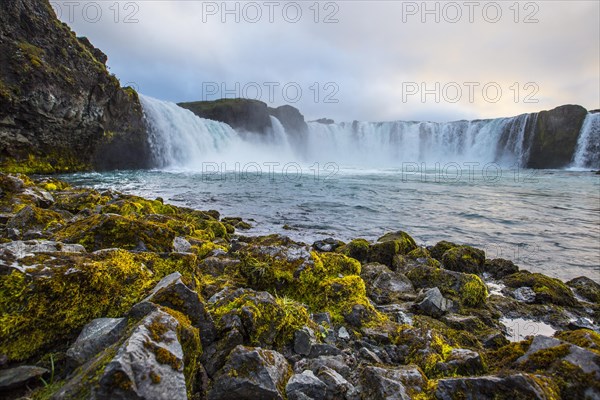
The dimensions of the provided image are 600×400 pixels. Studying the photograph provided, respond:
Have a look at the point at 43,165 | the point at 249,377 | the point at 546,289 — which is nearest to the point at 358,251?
the point at 546,289

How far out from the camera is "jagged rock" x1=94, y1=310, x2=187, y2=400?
161cm

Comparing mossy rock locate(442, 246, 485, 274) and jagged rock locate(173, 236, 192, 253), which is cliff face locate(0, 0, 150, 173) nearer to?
jagged rock locate(173, 236, 192, 253)

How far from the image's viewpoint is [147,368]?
175 cm

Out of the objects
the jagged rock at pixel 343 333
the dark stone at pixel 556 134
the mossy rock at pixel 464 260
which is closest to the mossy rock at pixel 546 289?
the mossy rock at pixel 464 260

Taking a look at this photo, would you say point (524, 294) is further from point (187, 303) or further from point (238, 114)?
point (238, 114)

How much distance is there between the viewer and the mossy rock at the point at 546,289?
19.8 feet

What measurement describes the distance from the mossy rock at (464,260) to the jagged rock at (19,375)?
27.0 feet

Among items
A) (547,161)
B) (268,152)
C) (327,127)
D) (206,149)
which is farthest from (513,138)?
(206,149)

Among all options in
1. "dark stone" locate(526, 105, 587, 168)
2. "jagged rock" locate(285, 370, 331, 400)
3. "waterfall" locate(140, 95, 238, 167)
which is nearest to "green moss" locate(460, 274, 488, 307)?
"jagged rock" locate(285, 370, 331, 400)

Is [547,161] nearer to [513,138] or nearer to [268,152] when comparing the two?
[513,138]

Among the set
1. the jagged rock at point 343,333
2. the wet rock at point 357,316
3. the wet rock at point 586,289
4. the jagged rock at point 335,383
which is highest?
the jagged rock at point 335,383

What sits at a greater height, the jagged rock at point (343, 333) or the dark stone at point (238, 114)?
the dark stone at point (238, 114)

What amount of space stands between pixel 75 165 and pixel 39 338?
3346 cm

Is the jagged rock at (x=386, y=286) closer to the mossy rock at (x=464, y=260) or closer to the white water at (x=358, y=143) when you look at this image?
the mossy rock at (x=464, y=260)
